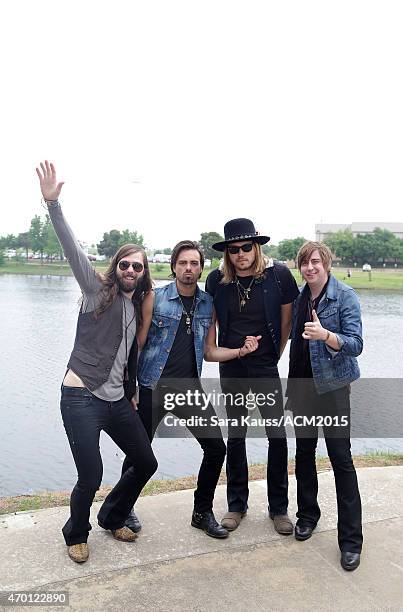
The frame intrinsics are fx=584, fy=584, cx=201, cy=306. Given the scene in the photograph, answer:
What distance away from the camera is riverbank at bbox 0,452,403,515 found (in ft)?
14.3

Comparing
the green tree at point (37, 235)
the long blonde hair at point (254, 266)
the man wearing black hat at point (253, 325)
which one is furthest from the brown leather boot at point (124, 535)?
the green tree at point (37, 235)

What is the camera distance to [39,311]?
95.4 ft

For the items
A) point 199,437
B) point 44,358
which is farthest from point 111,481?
point 44,358

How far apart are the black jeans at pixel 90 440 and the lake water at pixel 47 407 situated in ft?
11.9

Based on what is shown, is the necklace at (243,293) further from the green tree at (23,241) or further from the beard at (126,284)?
the green tree at (23,241)

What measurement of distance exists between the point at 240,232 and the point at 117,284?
900 mm

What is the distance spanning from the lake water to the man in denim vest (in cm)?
350

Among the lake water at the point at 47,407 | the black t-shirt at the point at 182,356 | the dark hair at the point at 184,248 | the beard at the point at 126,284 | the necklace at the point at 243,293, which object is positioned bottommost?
the lake water at the point at 47,407

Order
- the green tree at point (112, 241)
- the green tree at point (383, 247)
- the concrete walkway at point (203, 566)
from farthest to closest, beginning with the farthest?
the green tree at point (383, 247) → the green tree at point (112, 241) → the concrete walkway at point (203, 566)

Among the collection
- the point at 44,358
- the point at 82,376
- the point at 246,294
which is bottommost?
the point at 44,358

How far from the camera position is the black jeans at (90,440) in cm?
341

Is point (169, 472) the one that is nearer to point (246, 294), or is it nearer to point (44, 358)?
point (246, 294)

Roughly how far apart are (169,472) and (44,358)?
A: 1049cm

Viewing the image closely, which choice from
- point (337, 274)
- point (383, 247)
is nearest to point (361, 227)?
point (383, 247)
